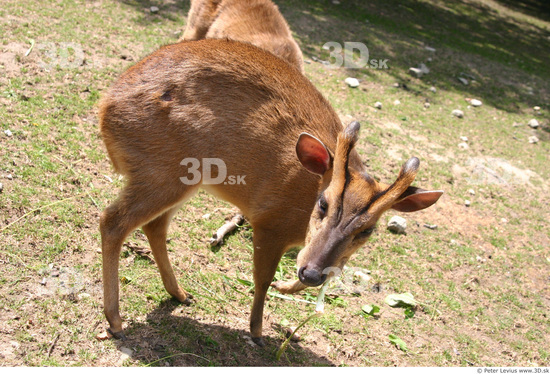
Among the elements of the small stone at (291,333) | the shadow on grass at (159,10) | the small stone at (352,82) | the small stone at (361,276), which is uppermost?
the shadow on grass at (159,10)

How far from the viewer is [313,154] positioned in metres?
3.50

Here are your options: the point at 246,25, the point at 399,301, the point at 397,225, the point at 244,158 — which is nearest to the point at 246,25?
the point at 246,25

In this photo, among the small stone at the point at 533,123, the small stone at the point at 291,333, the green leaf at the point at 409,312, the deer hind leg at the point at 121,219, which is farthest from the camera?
the small stone at the point at 533,123

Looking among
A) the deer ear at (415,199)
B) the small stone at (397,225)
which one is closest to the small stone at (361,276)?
the small stone at (397,225)

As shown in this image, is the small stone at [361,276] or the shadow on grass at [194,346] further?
the small stone at [361,276]

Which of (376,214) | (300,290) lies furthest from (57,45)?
(376,214)

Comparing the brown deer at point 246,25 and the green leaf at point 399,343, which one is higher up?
the brown deer at point 246,25

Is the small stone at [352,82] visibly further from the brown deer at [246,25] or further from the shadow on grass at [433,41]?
the brown deer at [246,25]

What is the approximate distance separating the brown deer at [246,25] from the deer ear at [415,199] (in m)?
3.10

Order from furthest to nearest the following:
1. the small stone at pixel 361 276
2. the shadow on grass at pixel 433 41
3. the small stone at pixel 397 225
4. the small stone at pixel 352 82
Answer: the shadow on grass at pixel 433 41 < the small stone at pixel 352 82 < the small stone at pixel 397 225 < the small stone at pixel 361 276

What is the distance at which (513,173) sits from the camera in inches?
304

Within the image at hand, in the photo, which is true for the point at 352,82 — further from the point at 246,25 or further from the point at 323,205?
the point at 323,205

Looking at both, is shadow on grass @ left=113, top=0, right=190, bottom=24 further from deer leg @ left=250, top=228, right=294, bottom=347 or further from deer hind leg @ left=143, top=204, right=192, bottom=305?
deer leg @ left=250, top=228, right=294, bottom=347
